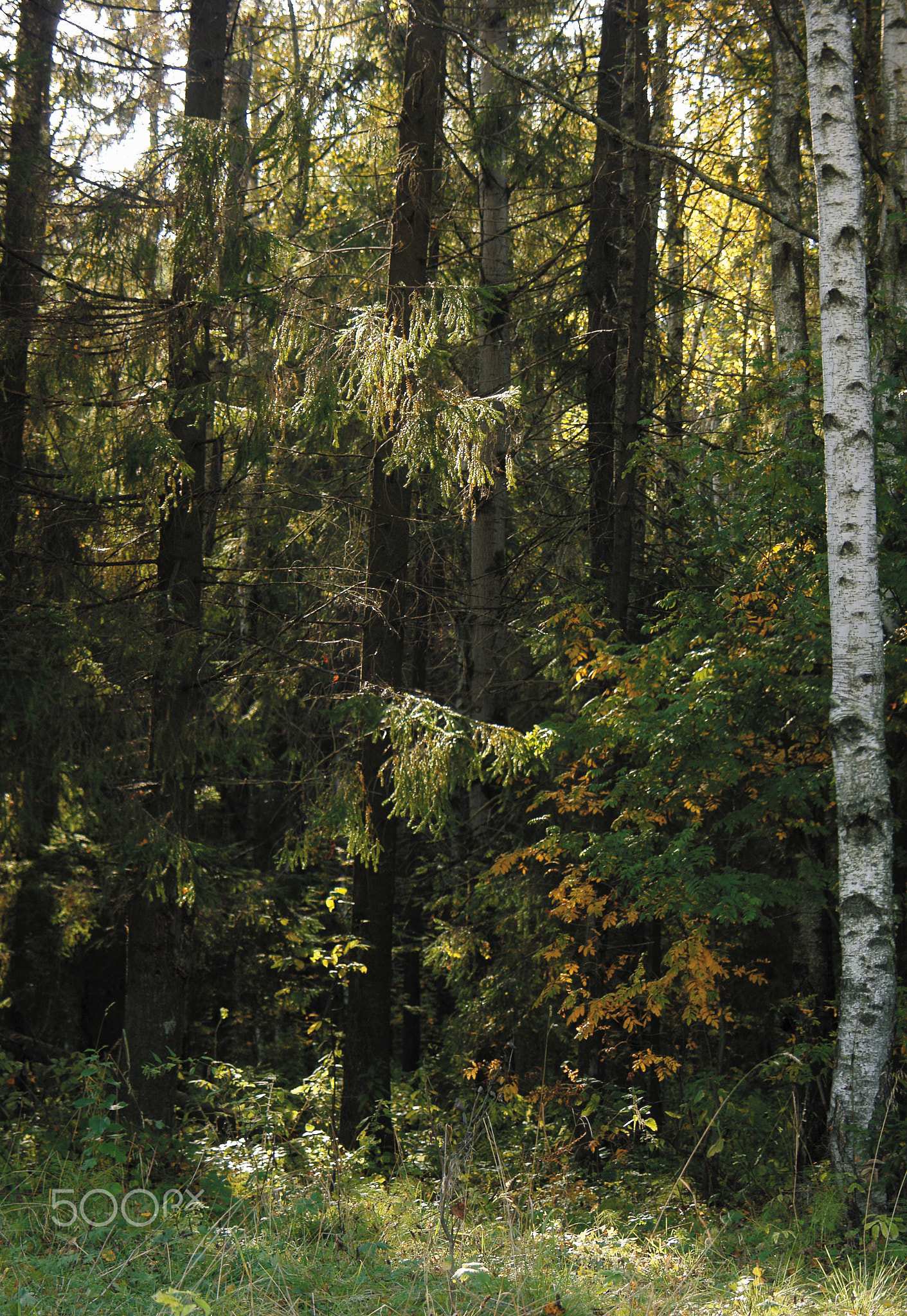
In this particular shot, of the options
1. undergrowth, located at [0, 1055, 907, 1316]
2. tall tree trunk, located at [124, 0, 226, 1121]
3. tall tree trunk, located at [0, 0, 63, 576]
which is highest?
tall tree trunk, located at [0, 0, 63, 576]

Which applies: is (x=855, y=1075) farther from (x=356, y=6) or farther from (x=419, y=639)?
(x=356, y=6)

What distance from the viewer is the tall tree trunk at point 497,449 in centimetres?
1068

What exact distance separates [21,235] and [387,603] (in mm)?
4362

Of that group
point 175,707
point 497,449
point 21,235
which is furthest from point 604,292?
point 175,707

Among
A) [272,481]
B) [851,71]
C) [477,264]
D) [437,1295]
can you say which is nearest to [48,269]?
[272,481]

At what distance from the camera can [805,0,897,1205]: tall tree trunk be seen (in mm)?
5215

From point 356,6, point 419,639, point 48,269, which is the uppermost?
point 356,6

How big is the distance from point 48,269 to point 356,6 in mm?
3657

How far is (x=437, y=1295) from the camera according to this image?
3715 millimetres

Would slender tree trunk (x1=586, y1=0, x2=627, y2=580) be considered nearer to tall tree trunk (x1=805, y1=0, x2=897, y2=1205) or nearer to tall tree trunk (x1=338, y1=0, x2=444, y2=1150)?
tall tree trunk (x1=338, y1=0, x2=444, y2=1150)

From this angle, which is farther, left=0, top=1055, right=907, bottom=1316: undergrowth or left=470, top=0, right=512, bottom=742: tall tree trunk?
left=470, top=0, right=512, bottom=742: tall tree trunk

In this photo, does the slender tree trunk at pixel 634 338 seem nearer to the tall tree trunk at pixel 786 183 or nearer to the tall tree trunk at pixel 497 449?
the tall tree trunk at pixel 786 183

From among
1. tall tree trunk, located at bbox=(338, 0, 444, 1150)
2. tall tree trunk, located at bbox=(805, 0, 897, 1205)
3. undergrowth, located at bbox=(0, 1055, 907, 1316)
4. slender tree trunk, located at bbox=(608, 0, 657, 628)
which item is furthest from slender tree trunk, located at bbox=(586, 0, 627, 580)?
undergrowth, located at bbox=(0, 1055, 907, 1316)

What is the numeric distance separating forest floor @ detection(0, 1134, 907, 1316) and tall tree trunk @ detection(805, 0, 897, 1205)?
29.0 inches
